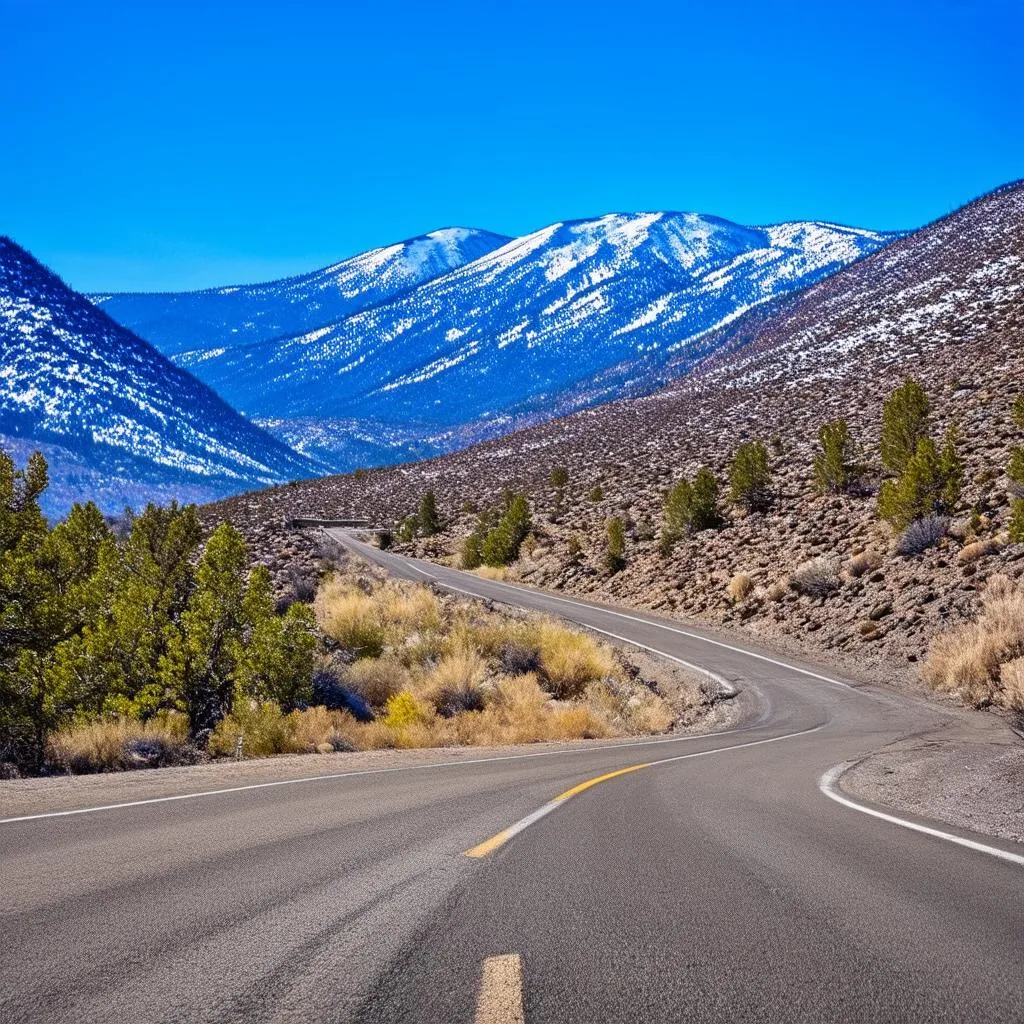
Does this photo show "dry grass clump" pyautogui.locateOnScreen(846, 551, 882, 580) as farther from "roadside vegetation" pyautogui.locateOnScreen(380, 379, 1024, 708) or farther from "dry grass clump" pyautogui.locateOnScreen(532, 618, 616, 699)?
"dry grass clump" pyautogui.locateOnScreen(532, 618, 616, 699)

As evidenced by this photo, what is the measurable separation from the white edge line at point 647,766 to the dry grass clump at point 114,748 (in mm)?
7480

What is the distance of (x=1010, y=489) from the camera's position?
25.0 meters

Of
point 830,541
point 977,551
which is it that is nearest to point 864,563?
point 830,541

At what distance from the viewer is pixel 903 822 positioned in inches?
271

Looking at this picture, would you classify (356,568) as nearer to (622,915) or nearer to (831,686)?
(831,686)

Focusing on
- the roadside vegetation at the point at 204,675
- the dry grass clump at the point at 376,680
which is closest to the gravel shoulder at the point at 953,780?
the roadside vegetation at the point at 204,675

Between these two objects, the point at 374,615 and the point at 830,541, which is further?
the point at 830,541

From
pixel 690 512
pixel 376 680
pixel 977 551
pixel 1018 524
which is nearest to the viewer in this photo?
pixel 376 680

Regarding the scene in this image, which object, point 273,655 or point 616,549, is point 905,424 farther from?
point 273,655

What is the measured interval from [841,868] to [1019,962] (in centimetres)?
165

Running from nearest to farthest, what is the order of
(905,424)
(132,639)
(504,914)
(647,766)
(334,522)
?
(504,914) < (647,766) < (132,639) < (905,424) < (334,522)

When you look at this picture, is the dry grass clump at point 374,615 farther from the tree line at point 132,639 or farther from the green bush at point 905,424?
the green bush at point 905,424

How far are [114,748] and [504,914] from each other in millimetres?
10272

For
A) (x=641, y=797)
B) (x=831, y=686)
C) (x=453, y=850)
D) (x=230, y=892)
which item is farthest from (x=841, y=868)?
(x=831, y=686)
